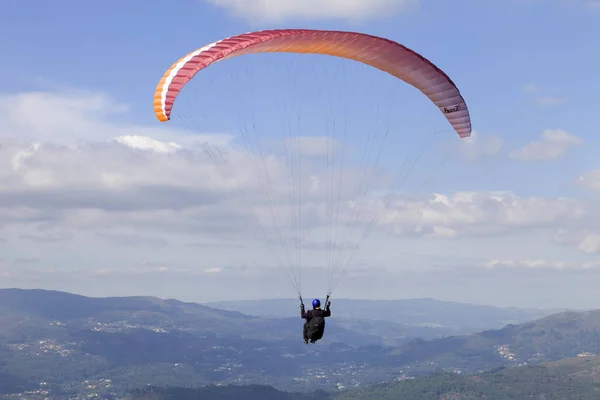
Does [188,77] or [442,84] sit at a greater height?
[442,84]

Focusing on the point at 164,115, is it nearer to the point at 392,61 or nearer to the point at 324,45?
the point at 324,45

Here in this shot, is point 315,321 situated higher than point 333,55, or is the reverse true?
point 333,55

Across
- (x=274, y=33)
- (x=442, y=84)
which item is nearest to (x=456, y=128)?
(x=442, y=84)

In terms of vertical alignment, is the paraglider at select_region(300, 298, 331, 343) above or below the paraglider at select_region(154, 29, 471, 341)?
below

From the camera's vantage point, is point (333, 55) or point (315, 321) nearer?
point (315, 321)

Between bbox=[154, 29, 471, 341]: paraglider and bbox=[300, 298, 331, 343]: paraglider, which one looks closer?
bbox=[154, 29, 471, 341]: paraglider

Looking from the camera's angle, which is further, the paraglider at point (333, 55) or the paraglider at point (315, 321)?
the paraglider at point (315, 321)

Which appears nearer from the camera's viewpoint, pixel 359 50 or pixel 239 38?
pixel 239 38

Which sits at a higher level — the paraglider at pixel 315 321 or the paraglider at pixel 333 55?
the paraglider at pixel 333 55
